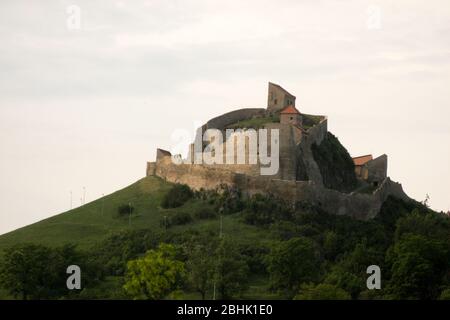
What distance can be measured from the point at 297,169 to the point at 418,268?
32230mm

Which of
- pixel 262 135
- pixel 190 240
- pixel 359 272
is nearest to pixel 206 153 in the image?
pixel 262 135

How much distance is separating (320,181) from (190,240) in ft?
83.5

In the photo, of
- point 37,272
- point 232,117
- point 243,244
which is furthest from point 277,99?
point 37,272

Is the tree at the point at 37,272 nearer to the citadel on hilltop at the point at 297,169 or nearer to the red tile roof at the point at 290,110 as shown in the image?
the citadel on hilltop at the point at 297,169

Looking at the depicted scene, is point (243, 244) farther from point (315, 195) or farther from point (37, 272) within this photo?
point (37, 272)

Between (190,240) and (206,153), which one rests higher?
(206,153)

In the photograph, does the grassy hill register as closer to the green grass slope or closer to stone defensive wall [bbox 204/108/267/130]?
the green grass slope

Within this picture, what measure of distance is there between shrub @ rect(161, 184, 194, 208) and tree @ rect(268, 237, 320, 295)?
21.2m

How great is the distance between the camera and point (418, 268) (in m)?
101

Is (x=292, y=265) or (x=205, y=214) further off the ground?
(x=205, y=214)

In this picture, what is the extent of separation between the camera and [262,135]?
12938cm

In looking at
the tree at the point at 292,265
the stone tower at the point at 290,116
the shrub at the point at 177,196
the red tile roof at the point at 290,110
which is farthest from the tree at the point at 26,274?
the red tile roof at the point at 290,110
